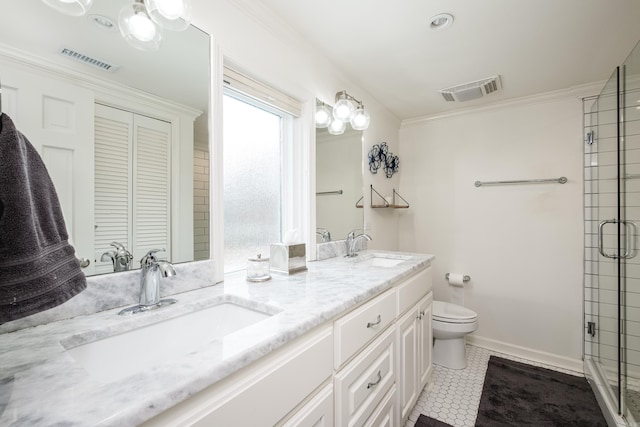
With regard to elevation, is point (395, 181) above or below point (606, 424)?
above

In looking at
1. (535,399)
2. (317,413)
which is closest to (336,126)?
(317,413)

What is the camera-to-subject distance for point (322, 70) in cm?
184

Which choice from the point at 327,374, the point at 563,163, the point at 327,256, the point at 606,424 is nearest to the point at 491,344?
the point at 606,424

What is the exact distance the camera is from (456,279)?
2.55m

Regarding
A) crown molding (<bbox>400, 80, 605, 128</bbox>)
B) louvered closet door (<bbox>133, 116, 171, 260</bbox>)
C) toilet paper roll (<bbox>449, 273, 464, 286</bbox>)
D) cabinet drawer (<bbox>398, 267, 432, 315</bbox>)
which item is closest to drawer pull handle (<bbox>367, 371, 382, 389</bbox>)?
cabinet drawer (<bbox>398, 267, 432, 315</bbox>)

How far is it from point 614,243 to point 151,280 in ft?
8.30

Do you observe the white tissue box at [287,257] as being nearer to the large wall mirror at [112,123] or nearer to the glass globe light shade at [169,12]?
the large wall mirror at [112,123]

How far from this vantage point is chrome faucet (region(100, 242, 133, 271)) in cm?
91

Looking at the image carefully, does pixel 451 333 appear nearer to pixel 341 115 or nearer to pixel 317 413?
pixel 317 413

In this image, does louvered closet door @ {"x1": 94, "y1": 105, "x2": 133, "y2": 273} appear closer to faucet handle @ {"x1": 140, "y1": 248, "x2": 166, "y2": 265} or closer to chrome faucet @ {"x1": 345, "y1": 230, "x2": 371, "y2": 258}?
faucet handle @ {"x1": 140, "y1": 248, "x2": 166, "y2": 265}

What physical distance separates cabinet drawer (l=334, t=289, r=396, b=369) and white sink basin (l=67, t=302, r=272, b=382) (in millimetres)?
259

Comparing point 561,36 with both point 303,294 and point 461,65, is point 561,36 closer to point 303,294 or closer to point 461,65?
point 461,65

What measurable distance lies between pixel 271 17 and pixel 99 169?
1.11 meters

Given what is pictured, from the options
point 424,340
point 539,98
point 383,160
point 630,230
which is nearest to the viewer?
point 630,230
